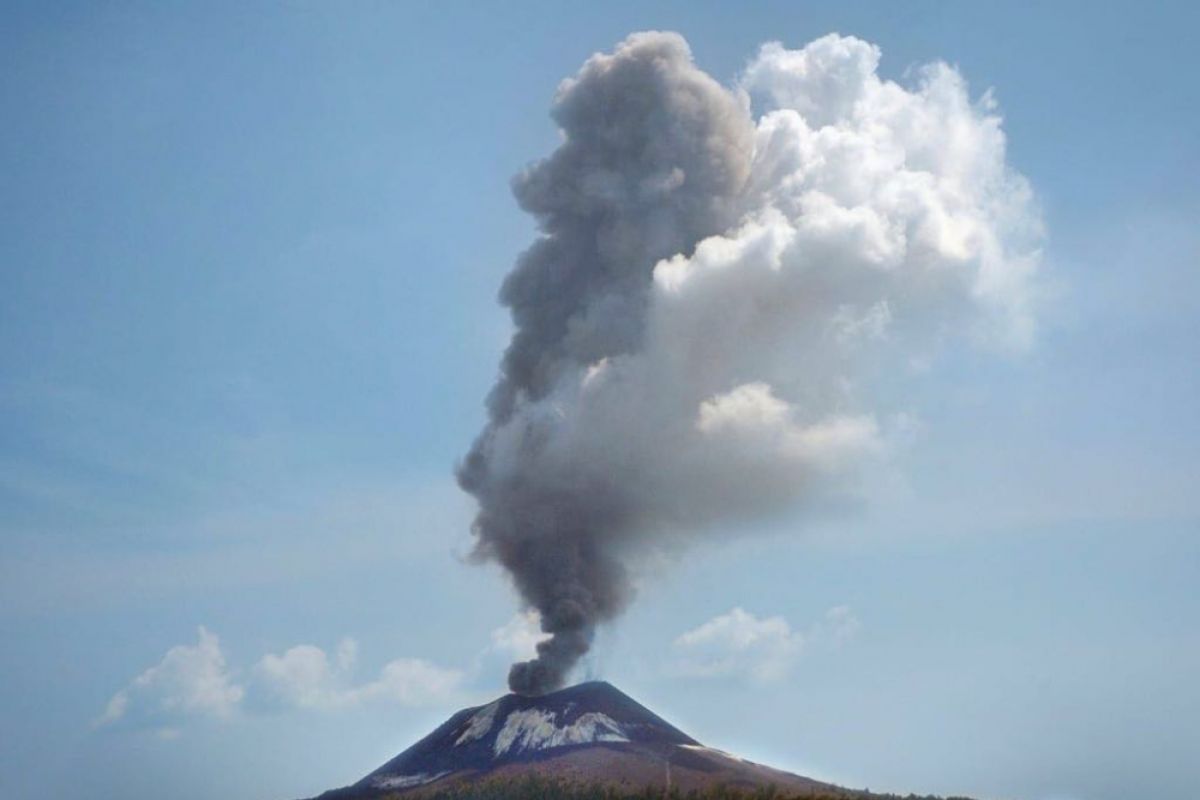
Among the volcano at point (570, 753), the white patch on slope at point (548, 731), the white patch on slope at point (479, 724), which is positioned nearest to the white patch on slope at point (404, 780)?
the volcano at point (570, 753)

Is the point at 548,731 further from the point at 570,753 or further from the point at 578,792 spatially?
the point at 578,792

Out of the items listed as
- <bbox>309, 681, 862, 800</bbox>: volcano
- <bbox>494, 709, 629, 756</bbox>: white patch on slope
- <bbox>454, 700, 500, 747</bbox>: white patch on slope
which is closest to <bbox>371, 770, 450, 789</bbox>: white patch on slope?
<bbox>309, 681, 862, 800</bbox>: volcano

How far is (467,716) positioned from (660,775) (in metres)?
32.2

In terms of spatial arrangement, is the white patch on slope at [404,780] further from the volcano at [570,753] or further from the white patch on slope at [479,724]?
the white patch on slope at [479,724]

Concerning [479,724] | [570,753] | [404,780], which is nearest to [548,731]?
[570,753]

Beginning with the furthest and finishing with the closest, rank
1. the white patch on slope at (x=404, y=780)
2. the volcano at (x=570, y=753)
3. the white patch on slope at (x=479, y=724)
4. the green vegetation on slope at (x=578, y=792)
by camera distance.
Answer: the white patch on slope at (x=479, y=724) < the white patch on slope at (x=404, y=780) < the volcano at (x=570, y=753) < the green vegetation on slope at (x=578, y=792)

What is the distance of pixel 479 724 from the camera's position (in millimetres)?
132625

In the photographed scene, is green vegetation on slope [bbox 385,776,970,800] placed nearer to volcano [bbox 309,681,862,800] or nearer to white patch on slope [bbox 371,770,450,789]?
volcano [bbox 309,681,862,800]

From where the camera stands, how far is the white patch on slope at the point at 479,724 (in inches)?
5148

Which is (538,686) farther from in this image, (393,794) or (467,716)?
(393,794)

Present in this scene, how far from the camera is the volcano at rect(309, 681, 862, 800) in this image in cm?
11438


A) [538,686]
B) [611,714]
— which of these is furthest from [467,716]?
[611,714]

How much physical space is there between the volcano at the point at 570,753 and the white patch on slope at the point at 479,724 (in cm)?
15

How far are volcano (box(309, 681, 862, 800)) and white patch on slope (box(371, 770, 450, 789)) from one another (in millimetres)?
132
